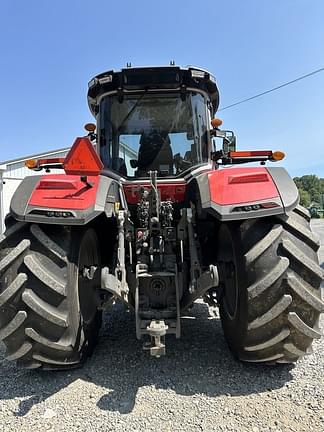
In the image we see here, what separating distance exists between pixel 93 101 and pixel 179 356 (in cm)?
273

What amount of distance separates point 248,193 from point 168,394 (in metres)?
1.51

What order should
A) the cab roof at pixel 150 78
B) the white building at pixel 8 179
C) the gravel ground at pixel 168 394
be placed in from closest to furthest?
the gravel ground at pixel 168 394 < the cab roof at pixel 150 78 < the white building at pixel 8 179

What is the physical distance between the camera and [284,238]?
2.59 metres

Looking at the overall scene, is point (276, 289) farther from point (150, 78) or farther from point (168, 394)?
point (150, 78)

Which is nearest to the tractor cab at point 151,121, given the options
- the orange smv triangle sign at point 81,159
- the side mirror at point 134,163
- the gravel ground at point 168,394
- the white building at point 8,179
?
the side mirror at point 134,163

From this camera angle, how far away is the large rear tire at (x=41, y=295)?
8.29ft

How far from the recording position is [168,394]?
2.54m

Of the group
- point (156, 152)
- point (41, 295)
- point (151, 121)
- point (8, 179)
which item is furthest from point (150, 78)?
point (8, 179)

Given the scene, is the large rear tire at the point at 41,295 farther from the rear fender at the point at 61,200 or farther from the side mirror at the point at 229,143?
the side mirror at the point at 229,143

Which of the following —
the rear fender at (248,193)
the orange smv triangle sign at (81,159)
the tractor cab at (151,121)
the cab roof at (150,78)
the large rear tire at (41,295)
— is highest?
the cab roof at (150,78)

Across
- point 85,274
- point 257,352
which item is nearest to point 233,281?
point 257,352

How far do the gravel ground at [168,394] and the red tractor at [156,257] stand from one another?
170 mm

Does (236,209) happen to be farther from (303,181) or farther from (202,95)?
(303,181)

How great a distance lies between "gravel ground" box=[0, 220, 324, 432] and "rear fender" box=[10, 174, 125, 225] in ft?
4.01
